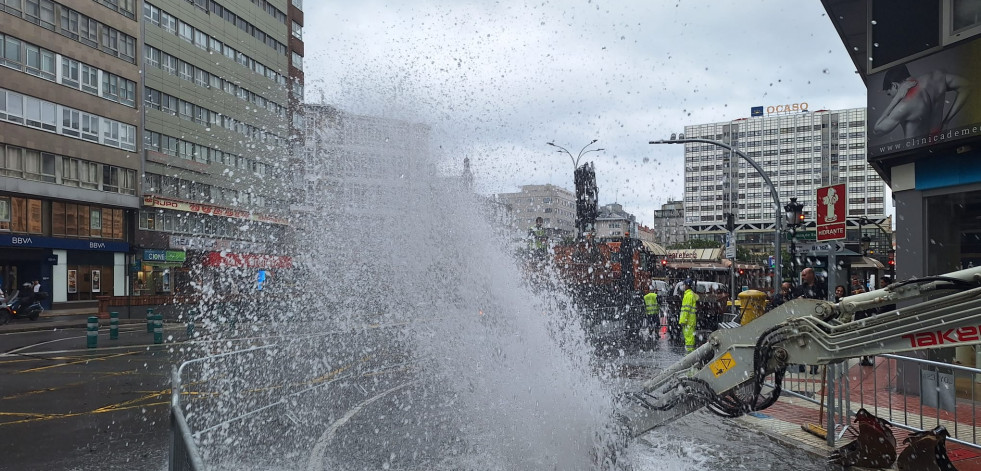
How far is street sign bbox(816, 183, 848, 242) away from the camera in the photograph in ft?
28.1

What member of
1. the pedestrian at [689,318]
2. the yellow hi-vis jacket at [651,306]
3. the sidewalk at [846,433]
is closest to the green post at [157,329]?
the yellow hi-vis jacket at [651,306]

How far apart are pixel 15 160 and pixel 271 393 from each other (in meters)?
30.4

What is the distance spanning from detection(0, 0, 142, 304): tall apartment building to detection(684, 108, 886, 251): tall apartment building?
111 m

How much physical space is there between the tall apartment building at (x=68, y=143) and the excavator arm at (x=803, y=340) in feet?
116

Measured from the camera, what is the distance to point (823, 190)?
902 centimetres

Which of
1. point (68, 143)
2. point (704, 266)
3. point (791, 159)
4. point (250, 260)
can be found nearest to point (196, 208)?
point (68, 143)

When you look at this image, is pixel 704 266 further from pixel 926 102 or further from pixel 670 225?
pixel 670 225

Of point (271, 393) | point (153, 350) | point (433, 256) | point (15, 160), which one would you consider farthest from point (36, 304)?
point (433, 256)

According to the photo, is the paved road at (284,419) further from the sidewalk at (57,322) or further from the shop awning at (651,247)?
the shop awning at (651,247)

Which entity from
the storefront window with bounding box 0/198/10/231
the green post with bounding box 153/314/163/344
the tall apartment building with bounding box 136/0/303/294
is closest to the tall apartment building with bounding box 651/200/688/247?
the tall apartment building with bounding box 136/0/303/294

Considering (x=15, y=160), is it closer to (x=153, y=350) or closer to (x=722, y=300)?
(x=153, y=350)

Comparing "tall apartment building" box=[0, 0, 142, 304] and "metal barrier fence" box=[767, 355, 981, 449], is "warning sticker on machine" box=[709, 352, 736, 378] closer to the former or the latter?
"metal barrier fence" box=[767, 355, 981, 449]

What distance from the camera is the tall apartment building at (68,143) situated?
31.4 metres

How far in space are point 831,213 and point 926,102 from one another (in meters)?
3.08
